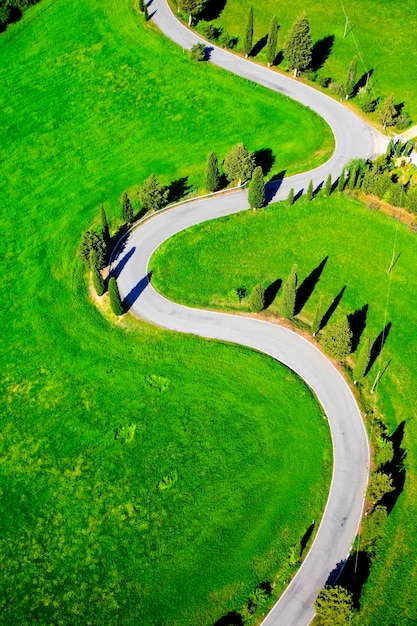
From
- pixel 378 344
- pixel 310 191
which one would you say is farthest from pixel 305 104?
pixel 378 344

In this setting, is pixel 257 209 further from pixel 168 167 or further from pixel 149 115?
pixel 149 115

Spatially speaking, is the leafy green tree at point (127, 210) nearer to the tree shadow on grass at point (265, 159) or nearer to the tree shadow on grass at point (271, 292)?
the tree shadow on grass at point (265, 159)

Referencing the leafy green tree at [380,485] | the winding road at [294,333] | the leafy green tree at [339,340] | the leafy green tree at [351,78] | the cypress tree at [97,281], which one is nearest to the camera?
the winding road at [294,333]

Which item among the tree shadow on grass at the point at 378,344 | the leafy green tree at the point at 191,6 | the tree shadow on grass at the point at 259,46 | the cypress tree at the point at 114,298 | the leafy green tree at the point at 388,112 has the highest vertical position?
the tree shadow on grass at the point at 259,46

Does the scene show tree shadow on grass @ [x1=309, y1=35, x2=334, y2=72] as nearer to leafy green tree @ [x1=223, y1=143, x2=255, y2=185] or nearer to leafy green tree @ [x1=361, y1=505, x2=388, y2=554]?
leafy green tree @ [x1=223, y1=143, x2=255, y2=185]

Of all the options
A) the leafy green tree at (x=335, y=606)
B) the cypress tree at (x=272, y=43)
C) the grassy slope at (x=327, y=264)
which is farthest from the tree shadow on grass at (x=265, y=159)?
the leafy green tree at (x=335, y=606)

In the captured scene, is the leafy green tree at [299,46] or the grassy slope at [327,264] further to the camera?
the leafy green tree at [299,46]
